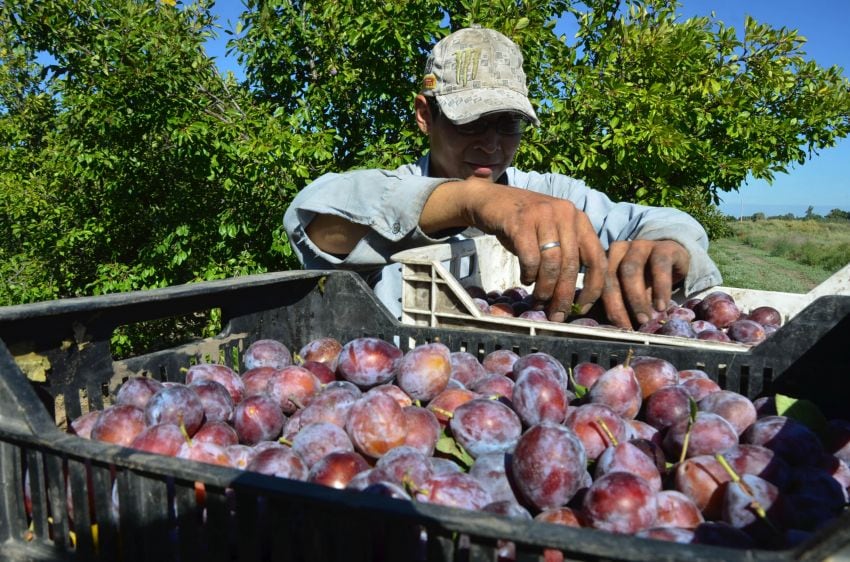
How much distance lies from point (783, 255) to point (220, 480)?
36.9 metres

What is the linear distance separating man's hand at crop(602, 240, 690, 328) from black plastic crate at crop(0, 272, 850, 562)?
368 millimetres

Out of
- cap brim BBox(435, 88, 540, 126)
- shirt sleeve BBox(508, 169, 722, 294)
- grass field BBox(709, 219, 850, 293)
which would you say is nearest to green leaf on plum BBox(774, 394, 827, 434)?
shirt sleeve BBox(508, 169, 722, 294)

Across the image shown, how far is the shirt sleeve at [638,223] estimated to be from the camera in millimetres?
2072

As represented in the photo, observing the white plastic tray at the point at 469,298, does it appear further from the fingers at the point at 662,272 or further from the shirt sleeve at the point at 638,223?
the fingers at the point at 662,272

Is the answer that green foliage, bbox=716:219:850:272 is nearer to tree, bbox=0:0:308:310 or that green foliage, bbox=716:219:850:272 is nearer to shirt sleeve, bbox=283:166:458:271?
tree, bbox=0:0:308:310

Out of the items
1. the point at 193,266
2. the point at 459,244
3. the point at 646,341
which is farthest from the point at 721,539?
the point at 193,266

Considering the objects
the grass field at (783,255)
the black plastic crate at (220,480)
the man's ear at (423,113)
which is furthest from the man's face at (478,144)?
the grass field at (783,255)

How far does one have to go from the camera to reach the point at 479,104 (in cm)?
229

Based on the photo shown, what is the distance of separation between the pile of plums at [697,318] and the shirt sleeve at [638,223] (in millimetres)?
83

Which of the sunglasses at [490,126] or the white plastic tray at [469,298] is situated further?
the sunglasses at [490,126]

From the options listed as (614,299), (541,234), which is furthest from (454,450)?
(614,299)

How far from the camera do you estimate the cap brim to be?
2.27 m

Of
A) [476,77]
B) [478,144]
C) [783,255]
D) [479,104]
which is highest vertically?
[476,77]

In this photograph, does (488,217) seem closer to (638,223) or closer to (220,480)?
(638,223)
